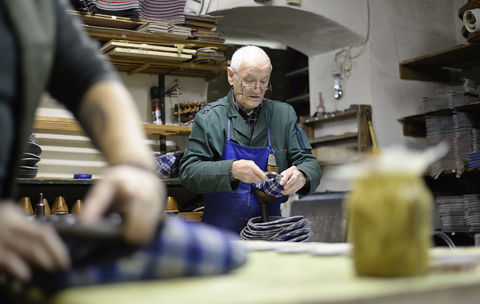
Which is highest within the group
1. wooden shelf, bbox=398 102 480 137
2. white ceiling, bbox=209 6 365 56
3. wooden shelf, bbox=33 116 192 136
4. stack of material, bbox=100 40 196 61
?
white ceiling, bbox=209 6 365 56

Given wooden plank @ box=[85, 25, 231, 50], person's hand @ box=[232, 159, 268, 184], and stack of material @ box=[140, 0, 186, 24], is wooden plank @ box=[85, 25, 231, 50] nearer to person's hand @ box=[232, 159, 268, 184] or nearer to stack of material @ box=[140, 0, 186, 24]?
stack of material @ box=[140, 0, 186, 24]

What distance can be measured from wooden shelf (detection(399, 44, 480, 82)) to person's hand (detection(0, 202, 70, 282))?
5924 millimetres

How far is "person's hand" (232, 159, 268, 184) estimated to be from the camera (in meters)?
2.47

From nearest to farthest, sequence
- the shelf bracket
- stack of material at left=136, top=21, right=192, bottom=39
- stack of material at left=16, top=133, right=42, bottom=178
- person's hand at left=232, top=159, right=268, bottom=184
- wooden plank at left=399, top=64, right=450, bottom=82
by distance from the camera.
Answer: person's hand at left=232, top=159, right=268, bottom=184 < stack of material at left=16, top=133, right=42, bottom=178 < stack of material at left=136, top=21, right=192, bottom=39 < the shelf bracket < wooden plank at left=399, top=64, right=450, bottom=82

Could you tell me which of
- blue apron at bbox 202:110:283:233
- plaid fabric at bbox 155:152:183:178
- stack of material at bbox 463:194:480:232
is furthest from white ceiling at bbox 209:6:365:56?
blue apron at bbox 202:110:283:233

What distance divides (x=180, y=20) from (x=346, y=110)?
2533mm

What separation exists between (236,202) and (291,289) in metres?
2.17

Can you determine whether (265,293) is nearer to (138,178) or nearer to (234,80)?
(138,178)

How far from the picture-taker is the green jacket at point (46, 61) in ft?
2.54

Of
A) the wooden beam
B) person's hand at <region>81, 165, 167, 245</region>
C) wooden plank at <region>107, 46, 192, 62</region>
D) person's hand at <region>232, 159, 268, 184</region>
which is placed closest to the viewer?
person's hand at <region>81, 165, 167, 245</region>

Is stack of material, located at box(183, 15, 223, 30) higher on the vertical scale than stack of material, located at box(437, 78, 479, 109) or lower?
higher

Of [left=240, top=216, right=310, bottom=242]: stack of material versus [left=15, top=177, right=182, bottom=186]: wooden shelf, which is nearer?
[left=240, top=216, right=310, bottom=242]: stack of material

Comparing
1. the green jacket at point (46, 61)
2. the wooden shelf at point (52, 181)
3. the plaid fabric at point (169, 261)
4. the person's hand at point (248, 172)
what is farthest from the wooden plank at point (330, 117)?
the plaid fabric at point (169, 261)

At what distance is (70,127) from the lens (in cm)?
422
